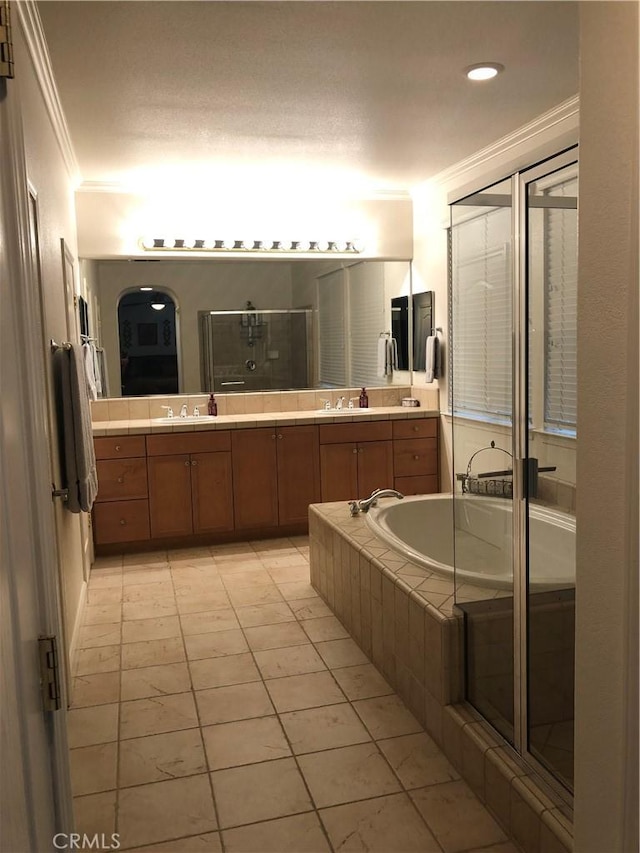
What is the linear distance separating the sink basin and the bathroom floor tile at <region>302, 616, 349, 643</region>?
5.78ft

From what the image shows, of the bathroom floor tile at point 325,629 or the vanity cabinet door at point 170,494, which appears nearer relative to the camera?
the bathroom floor tile at point 325,629

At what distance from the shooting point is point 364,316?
5.52 metres

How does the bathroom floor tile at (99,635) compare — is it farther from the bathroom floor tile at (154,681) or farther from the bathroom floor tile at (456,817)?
the bathroom floor tile at (456,817)

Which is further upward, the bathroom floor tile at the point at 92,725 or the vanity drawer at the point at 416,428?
the vanity drawer at the point at 416,428

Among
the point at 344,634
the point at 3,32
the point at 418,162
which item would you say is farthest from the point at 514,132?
the point at 3,32

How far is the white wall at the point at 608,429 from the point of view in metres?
1.18

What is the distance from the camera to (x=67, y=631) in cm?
292

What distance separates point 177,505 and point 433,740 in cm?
272

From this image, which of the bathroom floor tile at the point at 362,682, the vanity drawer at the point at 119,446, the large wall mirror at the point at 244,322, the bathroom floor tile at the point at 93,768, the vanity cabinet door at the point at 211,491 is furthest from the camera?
the large wall mirror at the point at 244,322

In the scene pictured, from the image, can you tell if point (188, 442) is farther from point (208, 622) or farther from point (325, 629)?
point (325, 629)

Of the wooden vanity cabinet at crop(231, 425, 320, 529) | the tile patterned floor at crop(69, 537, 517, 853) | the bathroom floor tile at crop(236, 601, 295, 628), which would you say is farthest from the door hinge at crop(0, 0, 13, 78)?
the wooden vanity cabinet at crop(231, 425, 320, 529)

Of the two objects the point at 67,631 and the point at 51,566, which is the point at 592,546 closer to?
the point at 51,566

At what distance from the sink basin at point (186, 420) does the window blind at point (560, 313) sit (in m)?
3.13

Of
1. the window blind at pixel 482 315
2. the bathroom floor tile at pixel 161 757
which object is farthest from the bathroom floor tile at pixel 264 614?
the window blind at pixel 482 315
